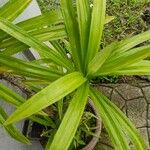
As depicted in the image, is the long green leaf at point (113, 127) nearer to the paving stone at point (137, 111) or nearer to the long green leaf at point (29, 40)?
the long green leaf at point (29, 40)

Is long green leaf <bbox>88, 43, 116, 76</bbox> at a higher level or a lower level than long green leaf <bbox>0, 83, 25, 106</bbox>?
higher

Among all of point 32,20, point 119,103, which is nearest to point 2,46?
point 32,20

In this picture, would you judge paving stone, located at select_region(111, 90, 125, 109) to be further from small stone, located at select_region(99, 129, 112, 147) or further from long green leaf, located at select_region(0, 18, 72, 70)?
long green leaf, located at select_region(0, 18, 72, 70)

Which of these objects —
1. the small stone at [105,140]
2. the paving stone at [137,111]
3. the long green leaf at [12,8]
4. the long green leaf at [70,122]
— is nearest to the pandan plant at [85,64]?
the long green leaf at [70,122]

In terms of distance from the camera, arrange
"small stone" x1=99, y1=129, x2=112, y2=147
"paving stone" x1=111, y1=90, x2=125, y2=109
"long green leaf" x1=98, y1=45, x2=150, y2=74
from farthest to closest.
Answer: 1. "paving stone" x1=111, y1=90, x2=125, y2=109
2. "small stone" x1=99, y1=129, x2=112, y2=147
3. "long green leaf" x1=98, y1=45, x2=150, y2=74

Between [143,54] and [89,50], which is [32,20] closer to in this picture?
[89,50]

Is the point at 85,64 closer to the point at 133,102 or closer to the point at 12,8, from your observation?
the point at 12,8

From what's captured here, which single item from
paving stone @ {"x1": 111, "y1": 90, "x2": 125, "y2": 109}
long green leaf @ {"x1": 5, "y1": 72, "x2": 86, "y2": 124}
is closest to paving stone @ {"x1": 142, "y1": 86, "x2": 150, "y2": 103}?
paving stone @ {"x1": 111, "y1": 90, "x2": 125, "y2": 109}
